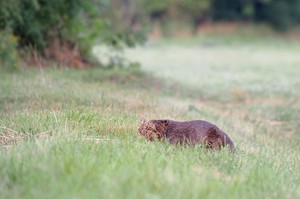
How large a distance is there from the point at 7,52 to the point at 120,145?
8.72 m

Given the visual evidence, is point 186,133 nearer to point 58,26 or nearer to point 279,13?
point 58,26

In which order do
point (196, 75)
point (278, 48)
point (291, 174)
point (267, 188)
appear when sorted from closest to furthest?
point (267, 188) → point (291, 174) → point (196, 75) → point (278, 48)

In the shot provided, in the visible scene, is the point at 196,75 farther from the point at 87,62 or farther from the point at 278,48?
the point at 278,48

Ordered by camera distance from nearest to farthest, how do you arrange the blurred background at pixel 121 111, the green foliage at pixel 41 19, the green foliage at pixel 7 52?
the blurred background at pixel 121 111
the green foliage at pixel 7 52
the green foliage at pixel 41 19

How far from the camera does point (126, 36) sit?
16.7m

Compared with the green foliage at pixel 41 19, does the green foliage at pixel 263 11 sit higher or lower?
higher

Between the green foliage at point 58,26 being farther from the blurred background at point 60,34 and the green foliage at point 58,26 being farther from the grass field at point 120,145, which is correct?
the grass field at point 120,145

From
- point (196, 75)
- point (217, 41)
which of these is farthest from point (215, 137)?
point (217, 41)

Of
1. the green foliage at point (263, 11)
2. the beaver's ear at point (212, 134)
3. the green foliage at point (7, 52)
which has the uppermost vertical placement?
the green foliage at point (263, 11)

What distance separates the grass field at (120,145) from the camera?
180 inches

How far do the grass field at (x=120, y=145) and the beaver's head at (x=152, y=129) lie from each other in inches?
4.6

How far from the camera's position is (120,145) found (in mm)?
5906

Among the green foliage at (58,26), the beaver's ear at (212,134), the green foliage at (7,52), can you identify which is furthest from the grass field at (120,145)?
the green foliage at (58,26)

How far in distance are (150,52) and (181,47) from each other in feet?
15.5
